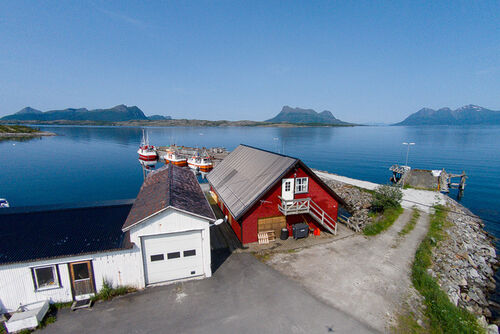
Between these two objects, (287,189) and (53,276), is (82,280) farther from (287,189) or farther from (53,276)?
(287,189)

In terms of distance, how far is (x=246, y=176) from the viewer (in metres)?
23.2

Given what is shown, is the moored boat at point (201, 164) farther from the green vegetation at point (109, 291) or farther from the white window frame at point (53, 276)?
the white window frame at point (53, 276)

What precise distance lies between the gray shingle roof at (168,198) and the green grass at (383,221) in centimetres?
1542

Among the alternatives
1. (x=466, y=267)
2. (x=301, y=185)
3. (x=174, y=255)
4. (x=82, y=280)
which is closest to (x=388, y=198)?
(x=466, y=267)

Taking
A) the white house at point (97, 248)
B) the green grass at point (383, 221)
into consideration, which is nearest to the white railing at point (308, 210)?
the green grass at point (383, 221)

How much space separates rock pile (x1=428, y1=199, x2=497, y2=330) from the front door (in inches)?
831

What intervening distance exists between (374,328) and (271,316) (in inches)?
197

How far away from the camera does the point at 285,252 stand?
18047mm

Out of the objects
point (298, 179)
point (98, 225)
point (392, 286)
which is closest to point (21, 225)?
point (98, 225)

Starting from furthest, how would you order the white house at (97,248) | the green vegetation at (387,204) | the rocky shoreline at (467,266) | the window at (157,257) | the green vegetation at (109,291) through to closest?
1. the green vegetation at (387,204)
2. the rocky shoreline at (467,266)
3. the window at (157,257)
4. the green vegetation at (109,291)
5. the white house at (97,248)

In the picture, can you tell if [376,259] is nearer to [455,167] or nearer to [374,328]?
[374,328]

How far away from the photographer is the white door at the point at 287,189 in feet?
64.1

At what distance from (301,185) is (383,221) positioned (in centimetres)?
1098

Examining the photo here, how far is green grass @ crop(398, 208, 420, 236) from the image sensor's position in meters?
21.9
